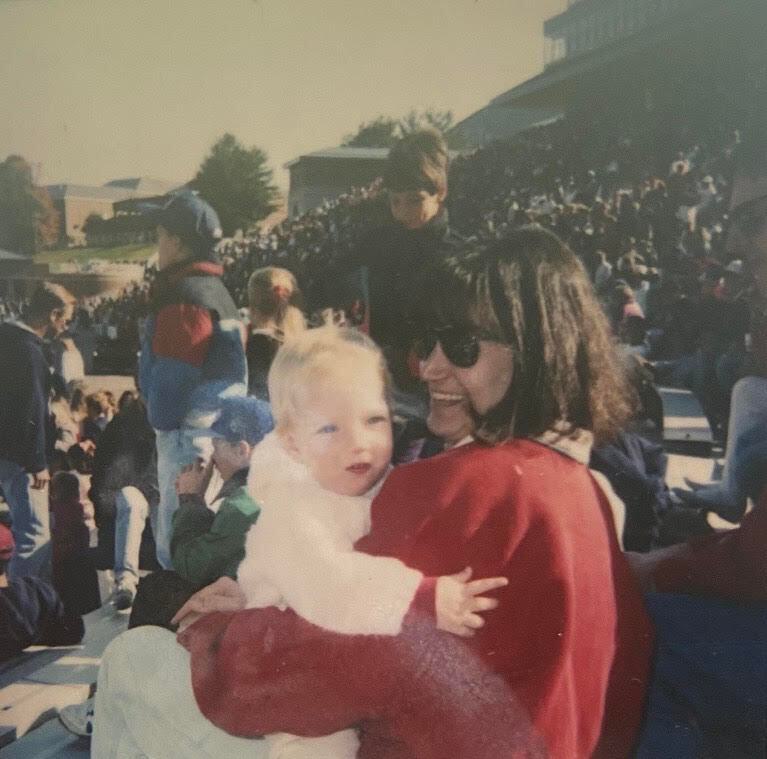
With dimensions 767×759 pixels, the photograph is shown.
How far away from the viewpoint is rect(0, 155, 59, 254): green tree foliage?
7.45ft

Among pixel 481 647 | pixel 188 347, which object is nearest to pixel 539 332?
pixel 481 647

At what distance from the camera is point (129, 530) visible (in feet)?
7.16

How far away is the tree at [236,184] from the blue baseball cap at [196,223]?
2 cm

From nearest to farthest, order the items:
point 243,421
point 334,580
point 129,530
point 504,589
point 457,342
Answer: point 504,589
point 334,580
point 457,342
point 243,421
point 129,530

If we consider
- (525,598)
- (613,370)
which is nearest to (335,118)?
(613,370)

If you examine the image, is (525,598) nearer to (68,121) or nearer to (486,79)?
(486,79)

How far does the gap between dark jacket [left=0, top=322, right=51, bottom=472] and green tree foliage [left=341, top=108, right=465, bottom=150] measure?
1.02 m

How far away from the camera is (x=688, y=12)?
1812 mm

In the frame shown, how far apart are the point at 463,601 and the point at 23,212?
62.8 inches

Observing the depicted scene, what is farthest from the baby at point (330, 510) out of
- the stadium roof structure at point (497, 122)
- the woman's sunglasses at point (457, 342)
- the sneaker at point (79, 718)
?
the sneaker at point (79, 718)

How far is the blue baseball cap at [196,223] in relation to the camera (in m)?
2.08

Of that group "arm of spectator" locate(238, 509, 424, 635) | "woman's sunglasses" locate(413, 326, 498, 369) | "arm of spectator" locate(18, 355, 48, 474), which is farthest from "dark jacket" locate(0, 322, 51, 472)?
"woman's sunglasses" locate(413, 326, 498, 369)

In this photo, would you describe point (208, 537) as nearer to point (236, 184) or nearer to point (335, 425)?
point (335, 425)

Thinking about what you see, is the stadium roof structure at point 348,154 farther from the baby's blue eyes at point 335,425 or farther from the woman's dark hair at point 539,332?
the baby's blue eyes at point 335,425
